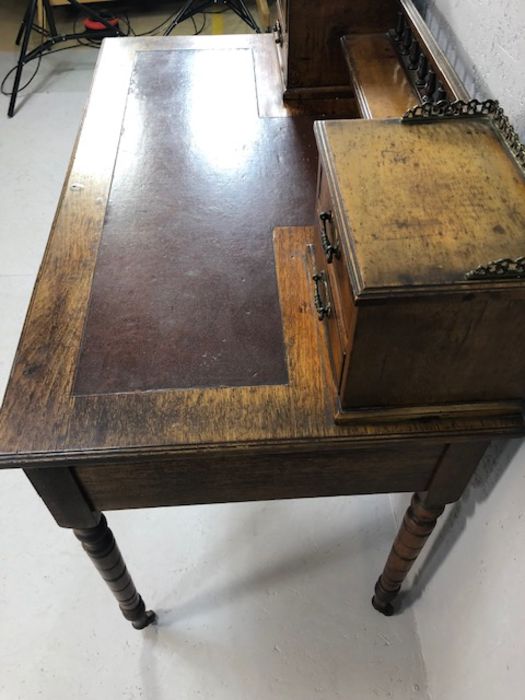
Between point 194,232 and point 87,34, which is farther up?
point 194,232

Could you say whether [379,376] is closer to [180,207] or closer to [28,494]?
[180,207]

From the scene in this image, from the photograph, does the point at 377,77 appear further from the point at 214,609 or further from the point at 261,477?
the point at 214,609

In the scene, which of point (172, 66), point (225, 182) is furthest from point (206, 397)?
point (172, 66)

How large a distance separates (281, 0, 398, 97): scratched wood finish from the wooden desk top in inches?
2.6

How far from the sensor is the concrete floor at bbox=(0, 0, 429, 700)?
109cm

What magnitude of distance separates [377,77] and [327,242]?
17.4 inches

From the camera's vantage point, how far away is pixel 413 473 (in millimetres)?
752

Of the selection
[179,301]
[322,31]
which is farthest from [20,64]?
[179,301]

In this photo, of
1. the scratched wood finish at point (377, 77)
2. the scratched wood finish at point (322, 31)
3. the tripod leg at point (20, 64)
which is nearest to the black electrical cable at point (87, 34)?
the tripod leg at point (20, 64)

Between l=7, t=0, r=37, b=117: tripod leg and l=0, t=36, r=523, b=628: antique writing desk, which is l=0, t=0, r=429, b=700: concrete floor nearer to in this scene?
l=0, t=36, r=523, b=628: antique writing desk

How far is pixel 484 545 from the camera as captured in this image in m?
0.82

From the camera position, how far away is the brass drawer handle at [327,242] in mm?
638

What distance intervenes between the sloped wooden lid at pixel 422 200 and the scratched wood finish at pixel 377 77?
23 centimetres

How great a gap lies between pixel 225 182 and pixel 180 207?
94 mm
